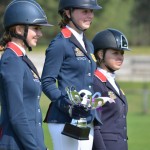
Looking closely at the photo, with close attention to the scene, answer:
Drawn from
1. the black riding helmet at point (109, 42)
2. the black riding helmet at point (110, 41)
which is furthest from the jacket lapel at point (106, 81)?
the black riding helmet at point (110, 41)

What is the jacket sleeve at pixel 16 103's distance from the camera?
5.48m

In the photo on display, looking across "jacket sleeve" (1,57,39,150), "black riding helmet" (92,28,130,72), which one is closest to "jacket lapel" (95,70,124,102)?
"black riding helmet" (92,28,130,72)

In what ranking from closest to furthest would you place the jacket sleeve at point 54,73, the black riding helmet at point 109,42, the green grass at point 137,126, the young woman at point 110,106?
the jacket sleeve at point 54,73
the young woman at point 110,106
the black riding helmet at point 109,42
the green grass at point 137,126

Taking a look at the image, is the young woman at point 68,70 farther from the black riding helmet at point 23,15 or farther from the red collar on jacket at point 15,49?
the red collar on jacket at point 15,49

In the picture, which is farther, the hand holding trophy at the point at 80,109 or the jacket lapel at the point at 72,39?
the jacket lapel at the point at 72,39

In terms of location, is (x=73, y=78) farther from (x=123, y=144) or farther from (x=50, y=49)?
(x=123, y=144)

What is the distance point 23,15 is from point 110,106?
174cm

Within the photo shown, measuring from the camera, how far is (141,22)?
73.4 m

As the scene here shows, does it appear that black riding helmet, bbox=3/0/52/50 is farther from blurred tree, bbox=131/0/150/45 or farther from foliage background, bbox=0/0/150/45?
blurred tree, bbox=131/0/150/45

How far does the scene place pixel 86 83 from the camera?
22.5ft

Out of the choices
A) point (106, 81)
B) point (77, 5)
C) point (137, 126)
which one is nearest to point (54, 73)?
point (77, 5)

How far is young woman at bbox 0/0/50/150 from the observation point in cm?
549

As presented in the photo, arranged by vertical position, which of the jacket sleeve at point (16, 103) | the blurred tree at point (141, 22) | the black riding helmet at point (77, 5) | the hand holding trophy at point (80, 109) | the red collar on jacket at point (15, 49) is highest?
the black riding helmet at point (77, 5)

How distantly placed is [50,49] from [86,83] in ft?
1.54
